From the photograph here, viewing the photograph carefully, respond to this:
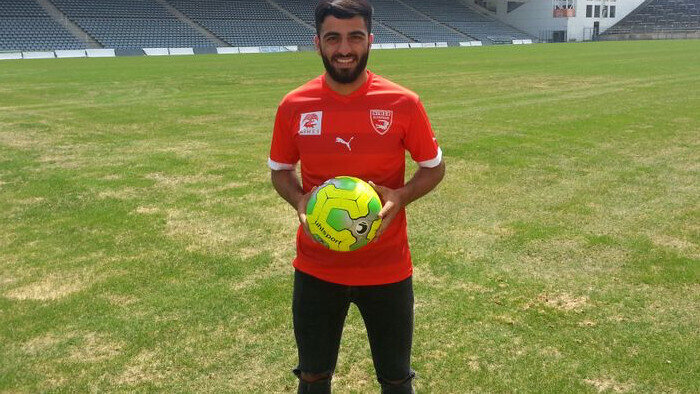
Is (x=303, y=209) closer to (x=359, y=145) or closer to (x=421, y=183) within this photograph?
(x=359, y=145)

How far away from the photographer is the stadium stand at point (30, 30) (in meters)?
41.9

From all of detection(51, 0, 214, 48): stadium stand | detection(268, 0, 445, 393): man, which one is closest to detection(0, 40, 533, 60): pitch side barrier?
detection(51, 0, 214, 48): stadium stand

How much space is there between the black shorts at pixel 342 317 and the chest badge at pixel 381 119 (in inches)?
29.5

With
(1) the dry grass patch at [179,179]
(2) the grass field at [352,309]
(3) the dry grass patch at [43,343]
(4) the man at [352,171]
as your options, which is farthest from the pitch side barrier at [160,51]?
(4) the man at [352,171]

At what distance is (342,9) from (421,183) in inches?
34.3

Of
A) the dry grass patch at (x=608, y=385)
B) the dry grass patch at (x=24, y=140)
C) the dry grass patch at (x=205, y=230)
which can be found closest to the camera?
the dry grass patch at (x=608, y=385)

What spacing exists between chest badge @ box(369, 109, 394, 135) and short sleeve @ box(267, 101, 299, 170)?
1.34 ft

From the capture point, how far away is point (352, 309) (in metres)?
5.01

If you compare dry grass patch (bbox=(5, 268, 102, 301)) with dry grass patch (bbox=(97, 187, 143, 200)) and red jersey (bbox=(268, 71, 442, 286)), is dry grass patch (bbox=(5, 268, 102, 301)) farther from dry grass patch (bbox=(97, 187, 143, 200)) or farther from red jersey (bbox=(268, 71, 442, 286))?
red jersey (bbox=(268, 71, 442, 286))

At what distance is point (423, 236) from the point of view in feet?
21.9

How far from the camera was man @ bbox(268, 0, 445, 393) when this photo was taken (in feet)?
8.77

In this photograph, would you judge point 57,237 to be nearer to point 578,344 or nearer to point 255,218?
point 255,218

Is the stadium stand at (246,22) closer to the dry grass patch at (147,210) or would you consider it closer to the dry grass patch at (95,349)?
the dry grass patch at (147,210)

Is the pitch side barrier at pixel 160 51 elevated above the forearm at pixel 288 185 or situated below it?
above
